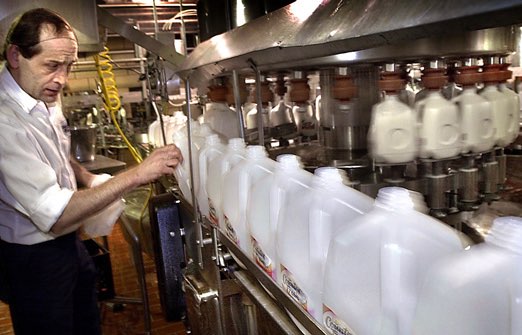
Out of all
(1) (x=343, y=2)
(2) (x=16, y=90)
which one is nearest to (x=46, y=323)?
(2) (x=16, y=90)

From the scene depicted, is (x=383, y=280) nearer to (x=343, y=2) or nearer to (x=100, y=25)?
(x=343, y=2)

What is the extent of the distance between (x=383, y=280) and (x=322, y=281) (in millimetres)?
197

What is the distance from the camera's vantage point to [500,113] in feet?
4.08

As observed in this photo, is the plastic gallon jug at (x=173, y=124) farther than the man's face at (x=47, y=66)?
Yes

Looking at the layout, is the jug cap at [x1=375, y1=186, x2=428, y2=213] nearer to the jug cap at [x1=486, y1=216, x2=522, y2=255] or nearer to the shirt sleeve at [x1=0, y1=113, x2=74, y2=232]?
the jug cap at [x1=486, y1=216, x2=522, y2=255]

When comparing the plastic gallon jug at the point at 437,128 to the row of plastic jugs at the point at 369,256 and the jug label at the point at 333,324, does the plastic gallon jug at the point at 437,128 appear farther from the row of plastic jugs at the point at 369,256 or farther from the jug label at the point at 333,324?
the jug label at the point at 333,324

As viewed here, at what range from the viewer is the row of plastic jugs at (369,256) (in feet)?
1.63

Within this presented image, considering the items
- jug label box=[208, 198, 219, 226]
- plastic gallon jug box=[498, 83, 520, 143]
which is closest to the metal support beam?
jug label box=[208, 198, 219, 226]

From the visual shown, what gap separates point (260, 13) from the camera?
1688 mm

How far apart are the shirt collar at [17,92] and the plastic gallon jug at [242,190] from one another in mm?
853

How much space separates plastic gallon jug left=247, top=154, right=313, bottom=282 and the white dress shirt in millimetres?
749

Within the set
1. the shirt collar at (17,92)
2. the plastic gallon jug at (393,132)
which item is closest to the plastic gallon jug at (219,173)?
the plastic gallon jug at (393,132)

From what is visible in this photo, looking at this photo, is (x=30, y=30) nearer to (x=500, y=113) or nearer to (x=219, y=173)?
(x=219, y=173)

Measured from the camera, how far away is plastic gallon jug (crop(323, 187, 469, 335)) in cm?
61
